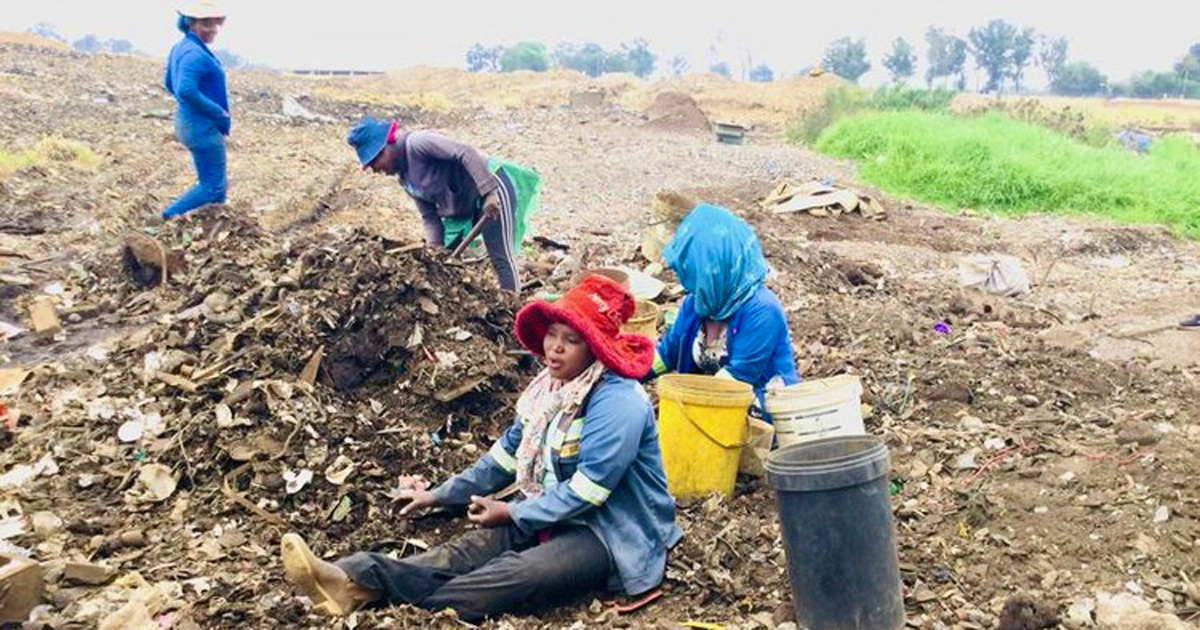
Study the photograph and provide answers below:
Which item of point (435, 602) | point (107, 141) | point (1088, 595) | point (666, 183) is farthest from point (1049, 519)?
point (107, 141)

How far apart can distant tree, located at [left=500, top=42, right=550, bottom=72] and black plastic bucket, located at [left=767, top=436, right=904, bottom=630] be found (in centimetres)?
8195

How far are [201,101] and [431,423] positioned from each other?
451 cm

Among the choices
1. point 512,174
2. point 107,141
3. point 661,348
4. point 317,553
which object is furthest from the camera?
point 107,141

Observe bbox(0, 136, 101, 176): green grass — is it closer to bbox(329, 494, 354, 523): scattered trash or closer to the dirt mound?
bbox(329, 494, 354, 523): scattered trash

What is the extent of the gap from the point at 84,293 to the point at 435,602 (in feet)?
19.5

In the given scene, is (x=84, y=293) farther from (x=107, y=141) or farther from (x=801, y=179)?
(x=801, y=179)

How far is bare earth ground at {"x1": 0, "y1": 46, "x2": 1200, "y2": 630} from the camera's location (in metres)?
3.90

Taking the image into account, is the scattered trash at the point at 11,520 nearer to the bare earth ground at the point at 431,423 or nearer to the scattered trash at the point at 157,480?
the bare earth ground at the point at 431,423

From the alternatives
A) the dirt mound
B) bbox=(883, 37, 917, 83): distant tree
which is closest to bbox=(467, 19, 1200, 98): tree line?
bbox=(883, 37, 917, 83): distant tree

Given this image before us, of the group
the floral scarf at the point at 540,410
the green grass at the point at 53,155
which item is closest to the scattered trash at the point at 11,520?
the floral scarf at the point at 540,410

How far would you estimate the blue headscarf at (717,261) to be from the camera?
4.73 m

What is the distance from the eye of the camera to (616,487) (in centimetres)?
385

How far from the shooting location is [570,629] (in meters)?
3.68

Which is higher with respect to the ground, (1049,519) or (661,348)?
(661,348)
